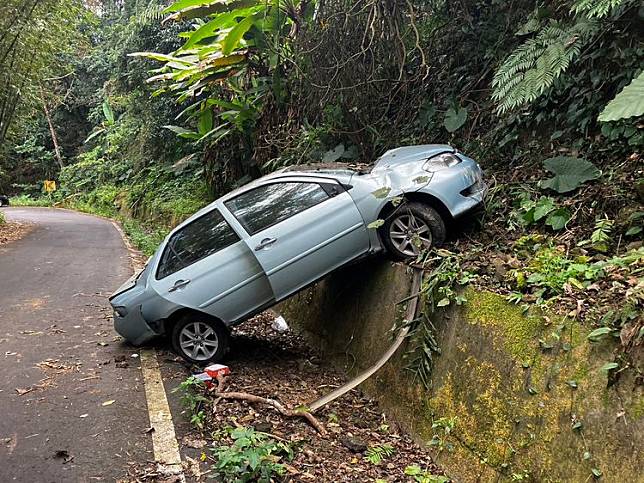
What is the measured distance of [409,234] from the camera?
18.4ft

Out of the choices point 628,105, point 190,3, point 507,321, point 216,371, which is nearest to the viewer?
point 628,105

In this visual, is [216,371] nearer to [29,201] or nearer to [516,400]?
[516,400]

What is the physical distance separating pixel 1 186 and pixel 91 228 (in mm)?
26548

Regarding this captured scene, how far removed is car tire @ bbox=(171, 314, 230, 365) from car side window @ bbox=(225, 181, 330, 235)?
111 cm

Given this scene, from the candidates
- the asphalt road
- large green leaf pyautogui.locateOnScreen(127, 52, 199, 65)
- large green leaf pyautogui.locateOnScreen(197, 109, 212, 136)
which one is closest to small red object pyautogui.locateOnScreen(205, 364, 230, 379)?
the asphalt road

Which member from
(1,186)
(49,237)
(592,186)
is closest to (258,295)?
(592,186)

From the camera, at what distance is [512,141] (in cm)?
700

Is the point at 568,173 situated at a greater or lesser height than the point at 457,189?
lesser

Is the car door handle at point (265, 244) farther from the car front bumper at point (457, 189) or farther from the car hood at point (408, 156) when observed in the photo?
the car front bumper at point (457, 189)

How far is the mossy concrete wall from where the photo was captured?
10.0 feet

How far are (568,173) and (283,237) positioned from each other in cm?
290

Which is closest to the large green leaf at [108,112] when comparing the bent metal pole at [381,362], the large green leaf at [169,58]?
the large green leaf at [169,58]

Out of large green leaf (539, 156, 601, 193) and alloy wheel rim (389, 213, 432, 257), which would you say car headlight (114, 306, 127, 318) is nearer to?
alloy wheel rim (389, 213, 432, 257)

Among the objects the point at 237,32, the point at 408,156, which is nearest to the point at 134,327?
the point at 408,156
